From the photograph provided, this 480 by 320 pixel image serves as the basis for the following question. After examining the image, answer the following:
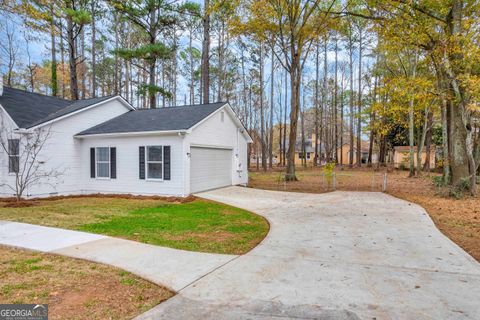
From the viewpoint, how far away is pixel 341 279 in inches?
147

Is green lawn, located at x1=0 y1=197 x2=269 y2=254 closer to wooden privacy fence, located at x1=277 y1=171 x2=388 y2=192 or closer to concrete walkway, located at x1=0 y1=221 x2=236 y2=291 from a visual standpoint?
concrete walkway, located at x1=0 y1=221 x2=236 y2=291

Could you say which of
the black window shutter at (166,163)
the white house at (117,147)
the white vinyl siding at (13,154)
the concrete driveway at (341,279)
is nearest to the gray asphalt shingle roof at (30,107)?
the white house at (117,147)

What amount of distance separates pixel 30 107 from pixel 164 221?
10063mm

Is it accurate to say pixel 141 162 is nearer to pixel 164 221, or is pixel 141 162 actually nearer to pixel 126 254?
pixel 164 221

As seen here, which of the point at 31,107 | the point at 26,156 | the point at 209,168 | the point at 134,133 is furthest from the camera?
the point at 209,168

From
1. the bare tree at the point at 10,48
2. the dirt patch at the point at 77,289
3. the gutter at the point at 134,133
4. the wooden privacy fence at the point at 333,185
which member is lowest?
the wooden privacy fence at the point at 333,185

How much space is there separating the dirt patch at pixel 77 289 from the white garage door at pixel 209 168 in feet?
26.1

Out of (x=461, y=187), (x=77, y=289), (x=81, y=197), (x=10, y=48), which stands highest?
(x=10, y=48)

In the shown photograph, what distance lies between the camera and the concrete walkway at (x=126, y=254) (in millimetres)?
3867

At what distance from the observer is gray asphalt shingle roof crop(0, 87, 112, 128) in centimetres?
1141

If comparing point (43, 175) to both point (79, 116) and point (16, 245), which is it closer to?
point (79, 116)

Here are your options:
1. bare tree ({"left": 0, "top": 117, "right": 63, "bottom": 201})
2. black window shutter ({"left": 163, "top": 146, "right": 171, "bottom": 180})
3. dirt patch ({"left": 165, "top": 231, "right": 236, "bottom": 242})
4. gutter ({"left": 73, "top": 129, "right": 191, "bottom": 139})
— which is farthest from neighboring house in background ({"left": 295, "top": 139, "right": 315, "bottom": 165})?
dirt patch ({"left": 165, "top": 231, "right": 236, "bottom": 242})

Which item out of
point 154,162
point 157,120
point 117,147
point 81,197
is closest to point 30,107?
point 117,147

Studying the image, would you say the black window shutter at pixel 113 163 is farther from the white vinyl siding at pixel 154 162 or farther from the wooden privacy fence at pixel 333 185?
the wooden privacy fence at pixel 333 185
